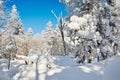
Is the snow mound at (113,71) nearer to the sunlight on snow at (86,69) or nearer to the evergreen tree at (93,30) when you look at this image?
the sunlight on snow at (86,69)

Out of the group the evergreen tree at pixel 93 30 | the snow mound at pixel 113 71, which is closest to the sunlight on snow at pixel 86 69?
the snow mound at pixel 113 71

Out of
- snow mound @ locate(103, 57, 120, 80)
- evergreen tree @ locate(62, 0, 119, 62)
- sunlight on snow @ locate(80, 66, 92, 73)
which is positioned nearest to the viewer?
snow mound @ locate(103, 57, 120, 80)

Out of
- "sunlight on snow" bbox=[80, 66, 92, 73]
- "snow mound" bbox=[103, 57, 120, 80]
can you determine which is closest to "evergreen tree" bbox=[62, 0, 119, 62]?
"sunlight on snow" bbox=[80, 66, 92, 73]

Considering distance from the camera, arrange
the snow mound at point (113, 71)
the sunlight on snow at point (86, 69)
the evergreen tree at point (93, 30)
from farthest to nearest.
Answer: the evergreen tree at point (93, 30) → the sunlight on snow at point (86, 69) → the snow mound at point (113, 71)

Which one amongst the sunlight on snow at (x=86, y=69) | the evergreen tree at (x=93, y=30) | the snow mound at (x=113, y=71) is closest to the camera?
the snow mound at (x=113, y=71)

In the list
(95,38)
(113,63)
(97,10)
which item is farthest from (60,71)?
(97,10)

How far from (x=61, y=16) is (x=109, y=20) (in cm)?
1247

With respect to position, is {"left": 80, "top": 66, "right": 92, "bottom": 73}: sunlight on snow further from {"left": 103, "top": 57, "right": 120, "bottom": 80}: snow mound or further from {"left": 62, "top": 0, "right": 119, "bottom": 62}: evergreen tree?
{"left": 62, "top": 0, "right": 119, "bottom": 62}: evergreen tree

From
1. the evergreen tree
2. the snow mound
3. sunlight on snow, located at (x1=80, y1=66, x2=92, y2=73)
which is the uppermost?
the evergreen tree

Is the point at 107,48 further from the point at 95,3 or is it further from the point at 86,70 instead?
the point at 86,70

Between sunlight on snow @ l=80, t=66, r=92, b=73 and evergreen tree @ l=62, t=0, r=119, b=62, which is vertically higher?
evergreen tree @ l=62, t=0, r=119, b=62

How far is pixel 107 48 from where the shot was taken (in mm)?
19844

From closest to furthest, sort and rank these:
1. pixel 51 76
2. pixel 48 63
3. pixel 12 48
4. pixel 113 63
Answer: pixel 113 63
pixel 51 76
pixel 48 63
pixel 12 48

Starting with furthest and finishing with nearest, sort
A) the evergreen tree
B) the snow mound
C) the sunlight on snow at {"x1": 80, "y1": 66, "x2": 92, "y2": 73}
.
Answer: the evergreen tree < the sunlight on snow at {"x1": 80, "y1": 66, "x2": 92, "y2": 73} < the snow mound
